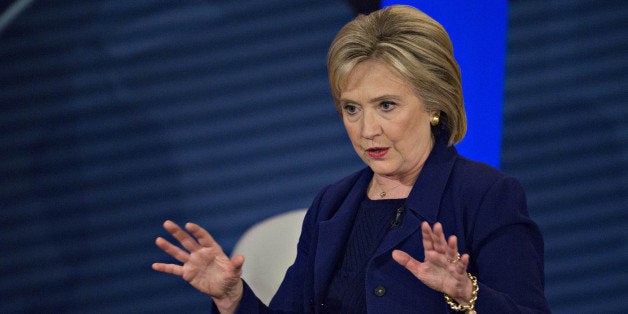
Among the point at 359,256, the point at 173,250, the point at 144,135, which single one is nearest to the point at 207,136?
the point at 144,135

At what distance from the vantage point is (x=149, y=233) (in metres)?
3.53

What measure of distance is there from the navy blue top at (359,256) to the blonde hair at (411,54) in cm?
27

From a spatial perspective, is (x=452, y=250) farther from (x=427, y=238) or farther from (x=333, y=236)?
(x=333, y=236)

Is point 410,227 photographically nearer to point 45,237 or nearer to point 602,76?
point 602,76

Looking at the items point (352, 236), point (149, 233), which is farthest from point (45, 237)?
point (352, 236)

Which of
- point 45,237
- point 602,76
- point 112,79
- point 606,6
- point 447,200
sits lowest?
point 45,237

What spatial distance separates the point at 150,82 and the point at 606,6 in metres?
2.04

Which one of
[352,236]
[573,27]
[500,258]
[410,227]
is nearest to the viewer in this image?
[500,258]

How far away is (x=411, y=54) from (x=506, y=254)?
0.53 m

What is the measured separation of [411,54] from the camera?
1.89 m

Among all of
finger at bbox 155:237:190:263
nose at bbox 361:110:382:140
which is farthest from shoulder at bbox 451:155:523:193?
finger at bbox 155:237:190:263

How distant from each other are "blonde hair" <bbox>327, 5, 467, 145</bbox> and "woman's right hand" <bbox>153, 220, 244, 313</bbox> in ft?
1.76

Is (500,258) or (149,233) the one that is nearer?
(500,258)

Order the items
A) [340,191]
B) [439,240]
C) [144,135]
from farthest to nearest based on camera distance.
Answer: [144,135]
[340,191]
[439,240]
